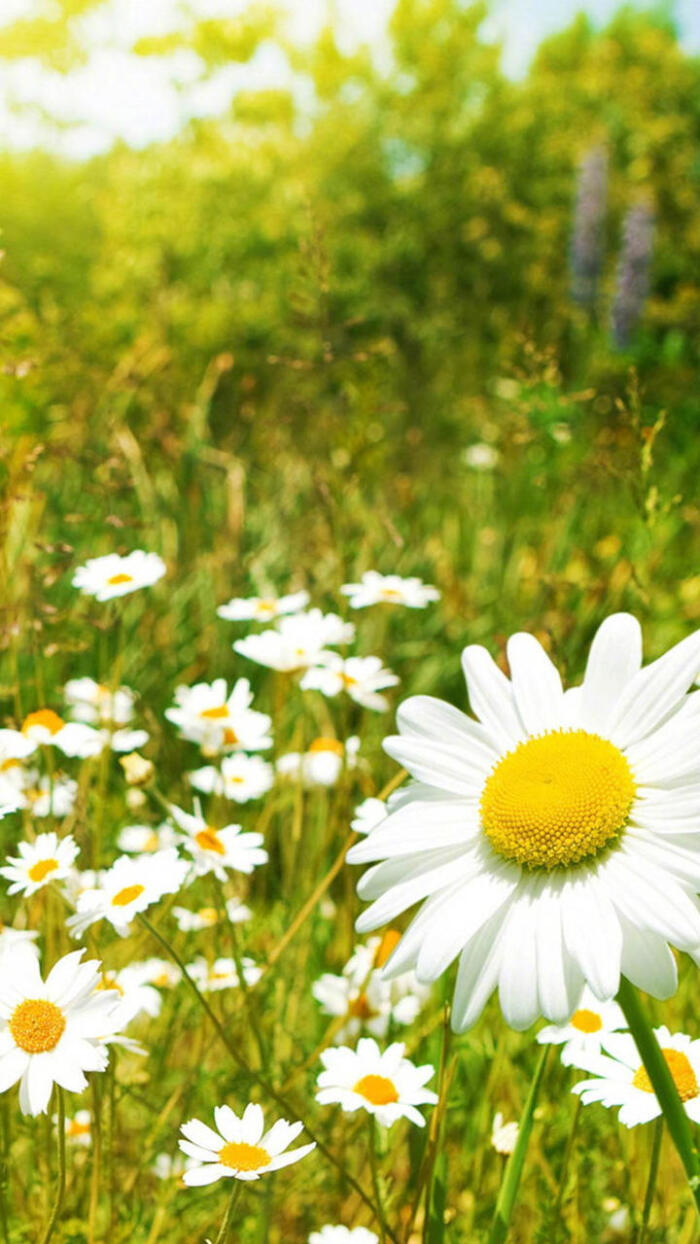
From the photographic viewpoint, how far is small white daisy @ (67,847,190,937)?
1079 mm

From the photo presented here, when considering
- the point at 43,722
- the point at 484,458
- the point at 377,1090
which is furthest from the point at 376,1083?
the point at 484,458

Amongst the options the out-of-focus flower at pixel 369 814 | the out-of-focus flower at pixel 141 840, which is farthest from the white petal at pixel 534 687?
the out-of-focus flower at pixel 141 840

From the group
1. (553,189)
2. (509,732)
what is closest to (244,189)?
(553,189)

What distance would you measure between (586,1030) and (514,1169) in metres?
0.27

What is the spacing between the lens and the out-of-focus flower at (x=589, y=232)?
6.64 metres

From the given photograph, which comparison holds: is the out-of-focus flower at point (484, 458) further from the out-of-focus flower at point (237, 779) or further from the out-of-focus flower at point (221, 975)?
the out-of-focus flower at point (221, 975)

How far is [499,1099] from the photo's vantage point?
1.99 m

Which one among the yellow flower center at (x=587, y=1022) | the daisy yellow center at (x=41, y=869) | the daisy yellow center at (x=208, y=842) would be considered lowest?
the yellow flower center at (x=587, y=1022)

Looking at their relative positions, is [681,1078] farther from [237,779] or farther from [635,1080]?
[237,779]

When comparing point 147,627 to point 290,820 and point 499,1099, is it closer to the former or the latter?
point 290,820

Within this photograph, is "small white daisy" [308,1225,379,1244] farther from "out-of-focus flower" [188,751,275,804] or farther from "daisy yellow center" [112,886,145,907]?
"out-of-focus flower" [188,751,275,804]

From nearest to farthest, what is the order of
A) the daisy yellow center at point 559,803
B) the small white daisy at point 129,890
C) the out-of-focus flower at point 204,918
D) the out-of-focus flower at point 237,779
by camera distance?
the daisy yellow center at point 559,803 → the small white daisy at point 129,890 → the out-of-focus flower at point 204,918 → the out-of-focus flower at point 237,779

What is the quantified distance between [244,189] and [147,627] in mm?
8135

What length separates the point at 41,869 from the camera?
1241 millimetres
